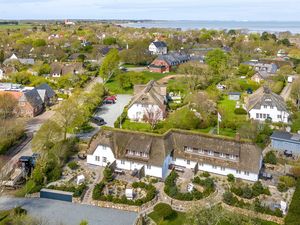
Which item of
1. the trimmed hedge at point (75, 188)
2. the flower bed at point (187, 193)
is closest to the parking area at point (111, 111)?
the trimmed hedge at point (75, 188)

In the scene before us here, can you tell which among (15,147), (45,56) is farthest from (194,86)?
(45,56)

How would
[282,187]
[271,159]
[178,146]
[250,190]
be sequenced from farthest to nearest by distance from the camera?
[271,159] < [178,146] < [282,187] < [250,190]

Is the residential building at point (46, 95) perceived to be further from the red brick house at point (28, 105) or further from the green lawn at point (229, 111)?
the green lawn at point (229, 111)

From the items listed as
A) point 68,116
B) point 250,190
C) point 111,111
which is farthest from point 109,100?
point 250,190

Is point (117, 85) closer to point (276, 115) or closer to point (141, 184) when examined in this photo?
point (276, 115)

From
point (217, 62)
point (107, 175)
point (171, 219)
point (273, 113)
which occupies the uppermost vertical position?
point (217, 62)

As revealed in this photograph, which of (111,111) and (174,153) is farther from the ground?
(174,153)

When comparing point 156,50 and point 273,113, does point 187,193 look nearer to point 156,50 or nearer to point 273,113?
point 273,113
